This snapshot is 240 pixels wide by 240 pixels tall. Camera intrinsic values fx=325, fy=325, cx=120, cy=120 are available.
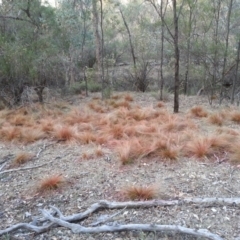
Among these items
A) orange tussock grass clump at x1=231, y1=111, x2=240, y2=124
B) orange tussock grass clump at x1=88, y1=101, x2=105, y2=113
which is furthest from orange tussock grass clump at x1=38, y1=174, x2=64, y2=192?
orange tussock grass clump at x1=88, y1=101, x2=105, y2=113

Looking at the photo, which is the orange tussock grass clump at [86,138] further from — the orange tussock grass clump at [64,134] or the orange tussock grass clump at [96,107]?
the orange tussock grass clump at [96,107]

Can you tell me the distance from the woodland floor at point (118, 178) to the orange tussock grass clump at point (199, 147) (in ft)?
0.05

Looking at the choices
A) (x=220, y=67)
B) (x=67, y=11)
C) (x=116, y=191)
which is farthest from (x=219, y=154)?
(x=67, y=11)

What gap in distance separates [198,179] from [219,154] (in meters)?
0.69

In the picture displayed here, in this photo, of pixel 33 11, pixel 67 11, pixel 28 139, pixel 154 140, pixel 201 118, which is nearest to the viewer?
pixel 154 140

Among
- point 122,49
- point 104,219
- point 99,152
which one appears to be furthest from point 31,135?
point 122,49

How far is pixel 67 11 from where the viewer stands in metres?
8.49

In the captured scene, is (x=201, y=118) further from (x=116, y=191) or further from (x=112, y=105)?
Result: (x=116, y=191)

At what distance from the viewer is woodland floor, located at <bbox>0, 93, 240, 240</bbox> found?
251 cm

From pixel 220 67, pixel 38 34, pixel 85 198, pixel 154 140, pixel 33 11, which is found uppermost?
pixel 33 11

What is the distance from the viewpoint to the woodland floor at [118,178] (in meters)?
2.51

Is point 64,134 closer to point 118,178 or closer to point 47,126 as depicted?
point 47,126

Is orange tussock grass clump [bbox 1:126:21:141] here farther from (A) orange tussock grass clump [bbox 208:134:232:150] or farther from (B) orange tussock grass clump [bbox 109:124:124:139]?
(A) orange tussock grass clump [bbox 208:134:232:150]

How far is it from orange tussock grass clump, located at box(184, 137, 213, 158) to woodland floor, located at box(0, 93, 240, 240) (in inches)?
0.6
